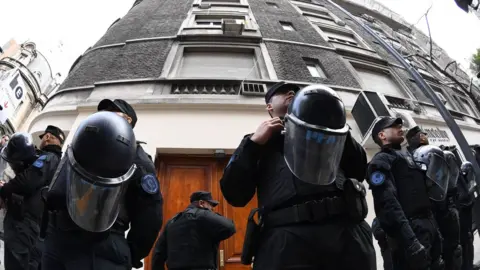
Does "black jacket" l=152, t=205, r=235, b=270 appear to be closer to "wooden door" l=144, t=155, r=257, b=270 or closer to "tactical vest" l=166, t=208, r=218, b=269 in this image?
"tactical vest" l=166, t=208, r=218, b=269

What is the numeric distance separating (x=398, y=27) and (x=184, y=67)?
19.0 meters

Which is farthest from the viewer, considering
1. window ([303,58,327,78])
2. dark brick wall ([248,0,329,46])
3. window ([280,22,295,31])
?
window ([280,22,295,31])

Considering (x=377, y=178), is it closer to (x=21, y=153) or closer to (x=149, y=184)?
(x=149, y=184)

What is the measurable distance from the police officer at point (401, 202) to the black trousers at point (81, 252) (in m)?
2.45

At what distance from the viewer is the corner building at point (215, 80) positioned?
7637 millimetres

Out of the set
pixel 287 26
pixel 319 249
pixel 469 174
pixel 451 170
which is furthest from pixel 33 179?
pixel 287 26

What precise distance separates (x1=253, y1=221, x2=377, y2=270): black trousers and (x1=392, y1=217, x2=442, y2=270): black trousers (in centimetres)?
195

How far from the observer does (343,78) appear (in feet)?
33.2

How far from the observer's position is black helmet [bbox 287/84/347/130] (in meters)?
1.93

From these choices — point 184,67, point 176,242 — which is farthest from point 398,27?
point 176,242

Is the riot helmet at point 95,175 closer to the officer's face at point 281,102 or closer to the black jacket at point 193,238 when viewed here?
the officer's face at point 281,102

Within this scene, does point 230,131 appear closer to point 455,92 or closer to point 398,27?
point 455,92

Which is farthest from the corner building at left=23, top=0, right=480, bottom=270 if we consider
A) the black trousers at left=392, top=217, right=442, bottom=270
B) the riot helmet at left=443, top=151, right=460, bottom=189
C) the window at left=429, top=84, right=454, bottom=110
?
the black trousers at left=392, top=217, right=442, bottom=270

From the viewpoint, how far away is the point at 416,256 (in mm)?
3090
